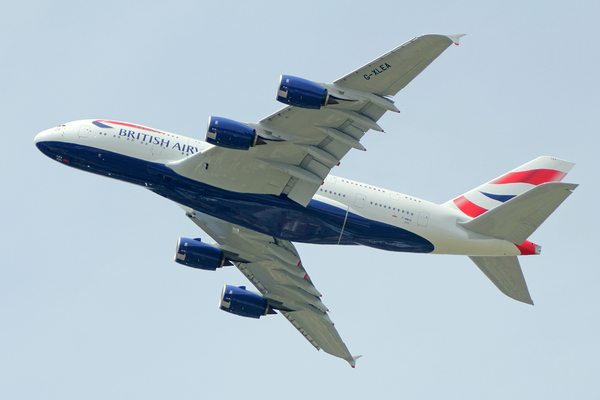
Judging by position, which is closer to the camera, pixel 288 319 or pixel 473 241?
pixel 473 241

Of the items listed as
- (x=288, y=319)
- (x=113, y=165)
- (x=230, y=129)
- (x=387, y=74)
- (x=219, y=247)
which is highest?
(x=387, y=74)

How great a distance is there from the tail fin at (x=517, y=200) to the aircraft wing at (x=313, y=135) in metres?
8.61

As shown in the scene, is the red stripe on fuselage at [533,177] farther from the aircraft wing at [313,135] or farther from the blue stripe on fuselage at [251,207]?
the aircraft wing at [313,135]

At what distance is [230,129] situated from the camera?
33.2m

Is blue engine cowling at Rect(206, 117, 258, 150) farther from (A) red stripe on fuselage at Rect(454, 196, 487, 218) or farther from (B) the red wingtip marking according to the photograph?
(B) the red wingtip marking

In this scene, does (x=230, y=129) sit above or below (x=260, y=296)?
above

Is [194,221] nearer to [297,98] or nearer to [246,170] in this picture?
[246,170]

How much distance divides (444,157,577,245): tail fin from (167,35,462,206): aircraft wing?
861cm

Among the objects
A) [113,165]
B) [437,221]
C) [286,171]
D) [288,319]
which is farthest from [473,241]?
[113,165]

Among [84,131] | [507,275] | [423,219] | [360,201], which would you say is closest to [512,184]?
[507,275]

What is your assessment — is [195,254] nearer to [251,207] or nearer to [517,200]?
[251,207]

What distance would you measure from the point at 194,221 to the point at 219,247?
2586mm

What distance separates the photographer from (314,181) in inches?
1383

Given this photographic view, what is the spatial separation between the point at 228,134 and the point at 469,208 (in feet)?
50.3
